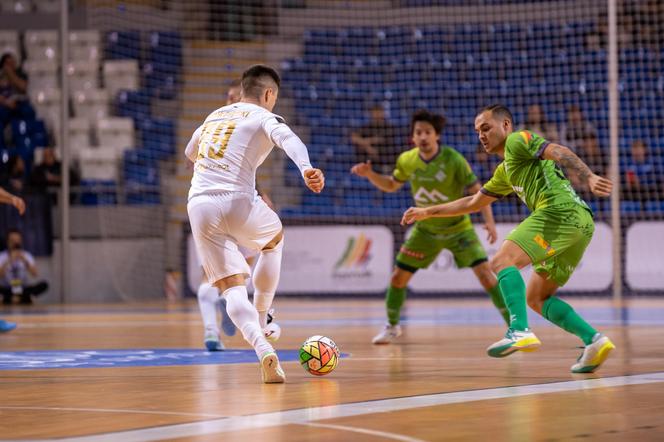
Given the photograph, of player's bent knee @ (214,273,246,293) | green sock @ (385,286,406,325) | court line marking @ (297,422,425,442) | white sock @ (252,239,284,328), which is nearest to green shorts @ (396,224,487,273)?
green sock @ (385,286,406,325)

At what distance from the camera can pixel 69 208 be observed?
17.4 meters

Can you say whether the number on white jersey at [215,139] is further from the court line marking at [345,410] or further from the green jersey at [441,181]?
the green jersey at [441,181]

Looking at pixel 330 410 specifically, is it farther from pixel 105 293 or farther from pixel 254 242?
pixel 105 293

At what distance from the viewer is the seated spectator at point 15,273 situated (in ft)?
55.0

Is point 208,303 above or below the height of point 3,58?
below

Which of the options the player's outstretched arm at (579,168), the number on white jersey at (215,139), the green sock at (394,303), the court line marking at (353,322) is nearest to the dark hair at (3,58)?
the court line marking at (353,322)

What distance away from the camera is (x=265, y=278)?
6801 mm

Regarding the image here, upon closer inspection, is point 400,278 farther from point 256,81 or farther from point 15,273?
point 15,273

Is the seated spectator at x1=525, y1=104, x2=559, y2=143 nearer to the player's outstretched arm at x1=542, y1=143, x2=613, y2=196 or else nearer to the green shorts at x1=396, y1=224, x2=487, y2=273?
the green shorts at x1=396, y1=224, x2=487, y2=273

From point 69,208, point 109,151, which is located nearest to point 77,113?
point 109,151

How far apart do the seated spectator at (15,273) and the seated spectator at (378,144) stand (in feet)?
18.9

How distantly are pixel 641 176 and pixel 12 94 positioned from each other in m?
10.8

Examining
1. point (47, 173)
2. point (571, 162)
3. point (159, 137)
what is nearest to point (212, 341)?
point (571, 162)

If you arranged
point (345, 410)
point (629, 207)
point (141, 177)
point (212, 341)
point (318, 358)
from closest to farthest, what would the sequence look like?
point (345, 410) → point (318, 358) → point (212, 341) → point (629, 207) → point (141, 177)
